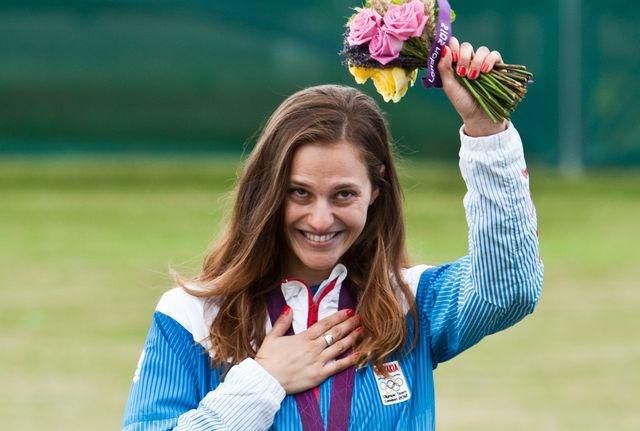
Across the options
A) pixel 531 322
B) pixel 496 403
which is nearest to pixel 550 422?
pixel 496 403

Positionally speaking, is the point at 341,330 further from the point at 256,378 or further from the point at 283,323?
the point at 256,378

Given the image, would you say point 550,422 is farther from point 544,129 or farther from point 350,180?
point 544,129

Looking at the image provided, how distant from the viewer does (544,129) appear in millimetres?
16219

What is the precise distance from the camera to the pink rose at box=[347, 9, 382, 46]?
366 centimetres

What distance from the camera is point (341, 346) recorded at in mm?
3715

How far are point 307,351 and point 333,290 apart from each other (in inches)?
7.3

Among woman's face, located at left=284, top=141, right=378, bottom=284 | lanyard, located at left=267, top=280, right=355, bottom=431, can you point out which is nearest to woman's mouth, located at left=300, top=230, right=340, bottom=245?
woman's face, located at left=284, top=141, right=378, bottom=284

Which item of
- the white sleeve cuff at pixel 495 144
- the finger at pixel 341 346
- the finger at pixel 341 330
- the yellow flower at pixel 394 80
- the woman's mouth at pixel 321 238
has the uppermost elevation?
the yellow flower at pixel 394 80

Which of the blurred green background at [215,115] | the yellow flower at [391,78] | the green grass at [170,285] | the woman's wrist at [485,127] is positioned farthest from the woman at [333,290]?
the blurred green background at [215,115]

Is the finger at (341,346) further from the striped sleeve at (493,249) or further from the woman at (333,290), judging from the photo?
the striped sleeve at (493,249)

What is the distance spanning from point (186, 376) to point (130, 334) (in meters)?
6.92

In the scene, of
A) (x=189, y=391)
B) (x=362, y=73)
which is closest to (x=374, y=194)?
(x=362, y=73)

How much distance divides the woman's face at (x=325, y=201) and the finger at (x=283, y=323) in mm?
122

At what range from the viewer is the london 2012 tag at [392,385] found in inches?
143
